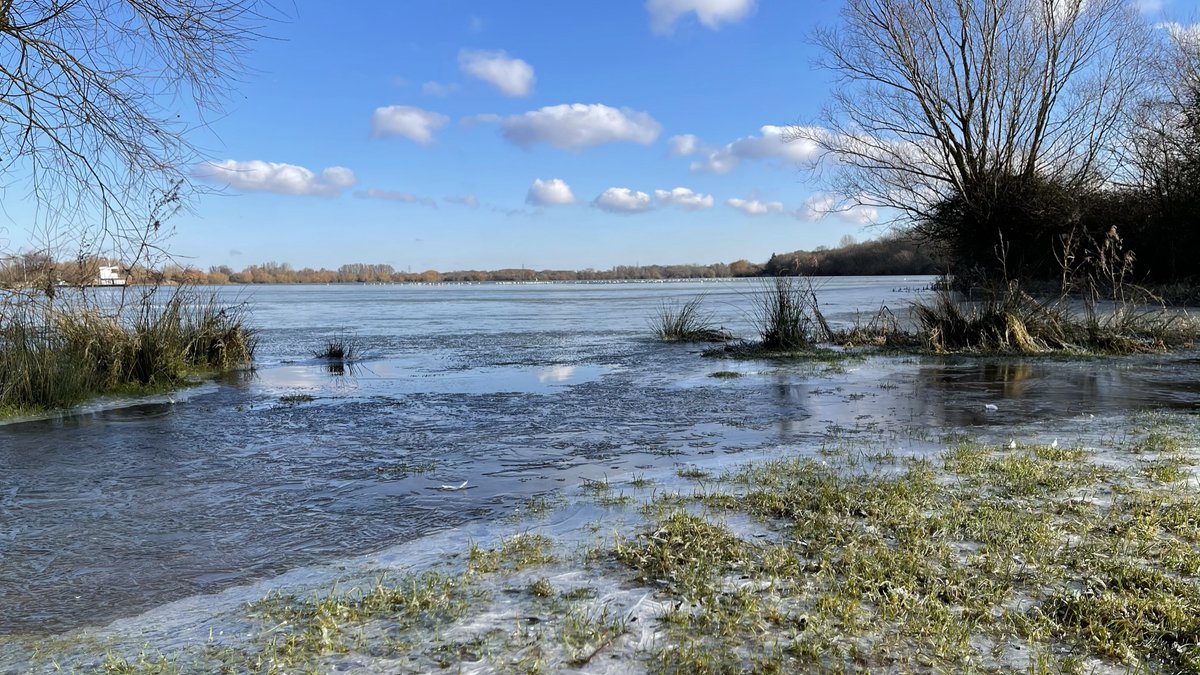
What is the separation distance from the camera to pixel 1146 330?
1324 centimetres

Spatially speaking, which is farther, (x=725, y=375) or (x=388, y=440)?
(x=725, y=375)

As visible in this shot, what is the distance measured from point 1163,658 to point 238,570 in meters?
3.88

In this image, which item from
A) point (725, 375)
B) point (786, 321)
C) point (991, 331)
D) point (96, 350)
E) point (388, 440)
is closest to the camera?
point (388, 440)

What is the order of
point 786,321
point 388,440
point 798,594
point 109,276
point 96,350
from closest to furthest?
point 798,594
point 388,440
point 109,276
point 96,350
point 786,321

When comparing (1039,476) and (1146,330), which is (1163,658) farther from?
(1146,330)

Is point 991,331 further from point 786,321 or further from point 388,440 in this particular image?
→ point 388,440

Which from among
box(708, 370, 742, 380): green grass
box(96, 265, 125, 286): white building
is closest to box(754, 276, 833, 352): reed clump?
box(708, 370, 742, 380): green grass

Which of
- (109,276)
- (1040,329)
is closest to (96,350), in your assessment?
(109,276)

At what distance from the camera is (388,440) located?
6711 millimetres

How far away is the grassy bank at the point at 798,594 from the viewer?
252 centimetres

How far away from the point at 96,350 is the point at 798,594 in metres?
10.5

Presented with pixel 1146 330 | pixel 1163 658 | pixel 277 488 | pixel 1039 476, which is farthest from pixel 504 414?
pixel 1146 330

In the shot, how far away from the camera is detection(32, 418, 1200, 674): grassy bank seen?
2.52m

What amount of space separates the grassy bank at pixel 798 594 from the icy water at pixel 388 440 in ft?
3.04
